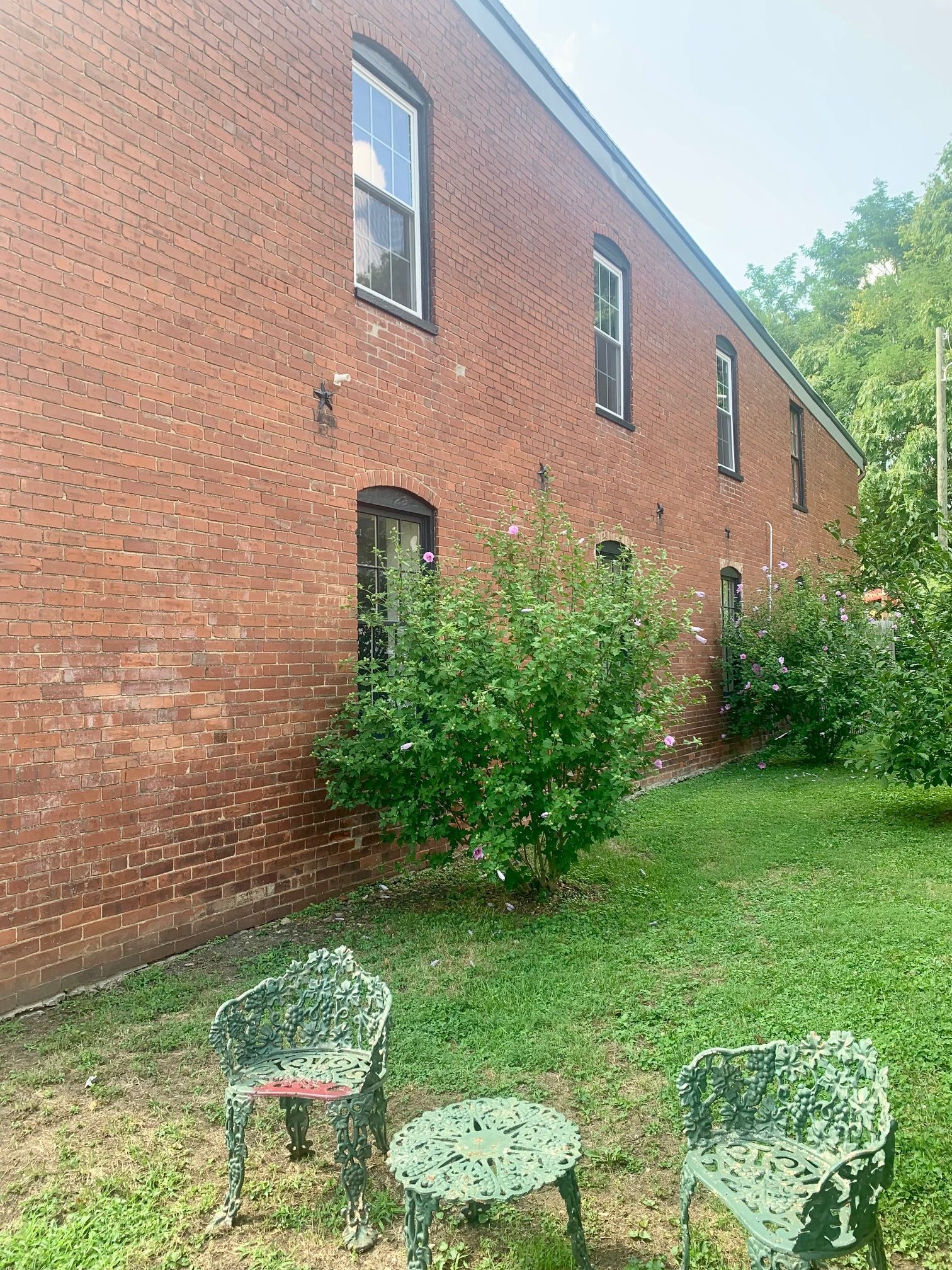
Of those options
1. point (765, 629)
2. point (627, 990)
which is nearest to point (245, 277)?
point (627, 990)

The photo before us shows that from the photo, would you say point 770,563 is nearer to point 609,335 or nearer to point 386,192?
point 609,335

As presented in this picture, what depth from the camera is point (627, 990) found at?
4398mm

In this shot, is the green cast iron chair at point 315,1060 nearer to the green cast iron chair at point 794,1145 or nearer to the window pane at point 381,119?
the green cast iron chair at point 794,1145

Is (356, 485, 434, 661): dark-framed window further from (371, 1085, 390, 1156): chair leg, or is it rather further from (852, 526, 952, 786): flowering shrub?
(852, 526, 952, 786): flowering shrub

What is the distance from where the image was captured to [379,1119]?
2871 millimetres

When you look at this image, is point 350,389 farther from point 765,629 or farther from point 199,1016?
point 765,629

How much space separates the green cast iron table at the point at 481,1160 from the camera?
2.19 metres

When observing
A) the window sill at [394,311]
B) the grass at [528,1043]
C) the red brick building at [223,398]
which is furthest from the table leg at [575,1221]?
the window sill at [394,311]

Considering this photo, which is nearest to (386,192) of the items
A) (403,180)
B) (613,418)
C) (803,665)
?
(403,180)

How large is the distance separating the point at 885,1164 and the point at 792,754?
40.6 ft

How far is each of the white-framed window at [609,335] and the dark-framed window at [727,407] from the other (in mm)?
3616

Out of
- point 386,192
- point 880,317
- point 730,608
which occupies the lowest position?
point 730,608

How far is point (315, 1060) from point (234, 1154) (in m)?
0.38

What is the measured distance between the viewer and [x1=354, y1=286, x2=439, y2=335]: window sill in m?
6.59
